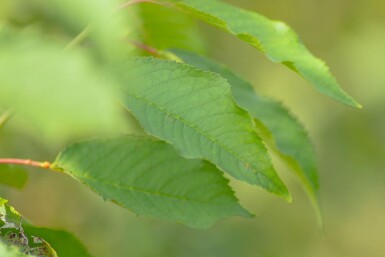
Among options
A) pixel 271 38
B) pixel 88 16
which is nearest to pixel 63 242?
pixel 271 38

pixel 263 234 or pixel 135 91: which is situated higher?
pixel 135 91

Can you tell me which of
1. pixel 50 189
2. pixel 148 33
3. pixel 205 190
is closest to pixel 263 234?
pixel 50 189

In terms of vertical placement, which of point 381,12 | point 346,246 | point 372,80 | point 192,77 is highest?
point 381,12

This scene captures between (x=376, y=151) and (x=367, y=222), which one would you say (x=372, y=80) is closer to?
(x=376, y=151)

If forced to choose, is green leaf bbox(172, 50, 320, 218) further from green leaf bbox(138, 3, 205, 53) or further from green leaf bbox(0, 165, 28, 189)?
green leaf bbox(0, 165, 28, 189)

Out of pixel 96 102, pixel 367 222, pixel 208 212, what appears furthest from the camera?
pixel 367 222

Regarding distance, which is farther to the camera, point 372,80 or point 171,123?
point 372,80

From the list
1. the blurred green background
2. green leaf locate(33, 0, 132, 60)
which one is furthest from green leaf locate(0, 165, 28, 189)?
the blurred green background

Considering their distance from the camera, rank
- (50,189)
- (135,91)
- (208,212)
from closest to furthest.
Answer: (135,91)
(208,212)
(50,189)
